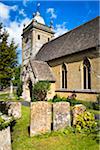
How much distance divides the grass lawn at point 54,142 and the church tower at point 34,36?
26.0m

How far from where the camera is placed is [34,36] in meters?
33.3

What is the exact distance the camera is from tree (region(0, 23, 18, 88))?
36.0 ft

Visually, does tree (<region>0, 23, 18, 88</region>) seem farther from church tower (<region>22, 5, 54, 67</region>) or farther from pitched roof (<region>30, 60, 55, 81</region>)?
church tower (<region>22, 5, 54, 67</region>)

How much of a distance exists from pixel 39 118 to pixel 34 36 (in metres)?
26.9

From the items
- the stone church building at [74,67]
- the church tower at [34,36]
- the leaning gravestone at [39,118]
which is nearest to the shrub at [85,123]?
the leaning gravestone at [39,118]

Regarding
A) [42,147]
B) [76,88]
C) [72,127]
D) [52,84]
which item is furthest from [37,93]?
[42,147]

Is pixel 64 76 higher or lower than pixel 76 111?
higher

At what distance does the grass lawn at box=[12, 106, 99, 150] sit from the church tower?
2601 cm

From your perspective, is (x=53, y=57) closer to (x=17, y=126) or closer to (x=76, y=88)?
(x=76, y=88)

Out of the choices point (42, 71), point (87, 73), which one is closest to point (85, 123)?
point (87, 73)

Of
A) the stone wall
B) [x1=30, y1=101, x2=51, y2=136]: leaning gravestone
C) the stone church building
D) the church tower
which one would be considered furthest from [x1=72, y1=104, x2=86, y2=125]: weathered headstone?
the church tower

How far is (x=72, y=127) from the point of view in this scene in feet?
28.7

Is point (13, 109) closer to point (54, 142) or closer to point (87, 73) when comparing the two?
point (54, 142)

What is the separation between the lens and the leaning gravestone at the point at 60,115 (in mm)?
8570
